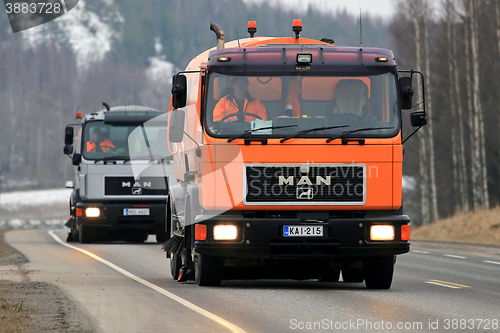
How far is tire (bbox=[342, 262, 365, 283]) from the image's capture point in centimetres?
1347

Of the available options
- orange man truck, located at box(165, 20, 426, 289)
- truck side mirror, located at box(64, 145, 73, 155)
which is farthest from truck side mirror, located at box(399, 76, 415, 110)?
truck side mirror, located at box(64, 145, 73, 155)

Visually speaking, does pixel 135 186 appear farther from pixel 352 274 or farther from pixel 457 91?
pixel 457 91

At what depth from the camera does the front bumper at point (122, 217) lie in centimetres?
2375

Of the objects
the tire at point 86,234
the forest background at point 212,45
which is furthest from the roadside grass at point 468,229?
the tire at point 86,234

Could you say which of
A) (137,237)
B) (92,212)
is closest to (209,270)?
(92,212)

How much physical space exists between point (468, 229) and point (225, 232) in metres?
20.5

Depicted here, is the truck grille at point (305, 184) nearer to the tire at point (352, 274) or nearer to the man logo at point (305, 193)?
the man logo at point (305, 193)

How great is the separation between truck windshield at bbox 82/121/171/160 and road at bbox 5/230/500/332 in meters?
5.67

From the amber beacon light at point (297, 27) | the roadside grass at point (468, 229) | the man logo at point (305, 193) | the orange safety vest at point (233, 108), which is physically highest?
the amber beacon light at point (297, 27)

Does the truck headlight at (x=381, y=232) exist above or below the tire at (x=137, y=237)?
above

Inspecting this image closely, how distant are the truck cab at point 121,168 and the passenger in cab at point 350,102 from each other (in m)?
11.3

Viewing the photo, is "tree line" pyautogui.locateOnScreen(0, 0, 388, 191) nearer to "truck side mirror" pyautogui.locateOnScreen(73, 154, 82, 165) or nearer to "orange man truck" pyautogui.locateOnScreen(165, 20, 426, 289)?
"truck side mirror" pyautogui.locateOnScreen(73, 154, 82, 165)

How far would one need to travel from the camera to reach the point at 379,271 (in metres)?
12.7

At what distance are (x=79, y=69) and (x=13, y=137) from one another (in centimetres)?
2547
